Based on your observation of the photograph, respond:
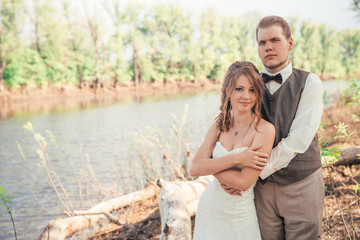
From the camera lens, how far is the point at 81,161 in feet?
19.9

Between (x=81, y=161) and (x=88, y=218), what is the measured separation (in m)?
1.47

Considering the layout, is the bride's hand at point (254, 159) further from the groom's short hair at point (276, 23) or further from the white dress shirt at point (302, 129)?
the groom's short hair at point (276, 23)

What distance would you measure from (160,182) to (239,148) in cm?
250

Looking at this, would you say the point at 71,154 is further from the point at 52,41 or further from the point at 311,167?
the point at 52,41

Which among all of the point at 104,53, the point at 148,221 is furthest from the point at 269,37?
the point at 104,53

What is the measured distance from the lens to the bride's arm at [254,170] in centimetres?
210

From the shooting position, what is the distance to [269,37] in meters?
2.21

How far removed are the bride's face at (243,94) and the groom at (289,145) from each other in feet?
0.57

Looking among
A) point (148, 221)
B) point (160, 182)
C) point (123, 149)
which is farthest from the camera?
point (123, 149)

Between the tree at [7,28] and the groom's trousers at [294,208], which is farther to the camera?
the tree at [7,28]

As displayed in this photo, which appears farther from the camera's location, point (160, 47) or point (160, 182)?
point (160, 47)

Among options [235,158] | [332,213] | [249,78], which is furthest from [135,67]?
[235,158]

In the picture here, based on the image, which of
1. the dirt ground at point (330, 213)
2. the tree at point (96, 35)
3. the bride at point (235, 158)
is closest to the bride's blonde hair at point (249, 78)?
the bride at point (235, 158)

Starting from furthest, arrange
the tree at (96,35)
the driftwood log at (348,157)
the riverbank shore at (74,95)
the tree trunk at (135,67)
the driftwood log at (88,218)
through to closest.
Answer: the tree trunk at (135,67) → the tree at (96,35) → the riverbank shore at (74,95) → the driftwood log at (348,157) → the driftwood log at (88,218)
